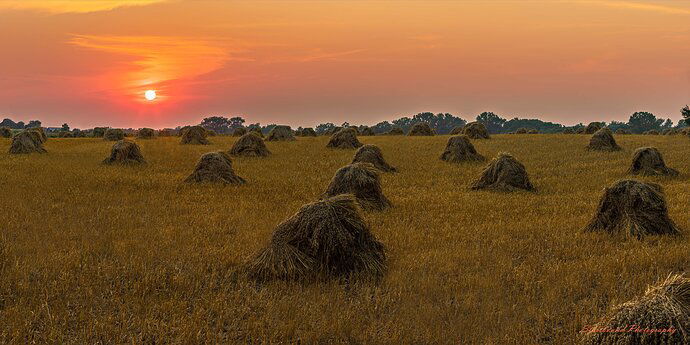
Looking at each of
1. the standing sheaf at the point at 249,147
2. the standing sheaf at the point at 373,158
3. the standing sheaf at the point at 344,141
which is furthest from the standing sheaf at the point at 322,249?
the standing sheaf at the point at 344,141

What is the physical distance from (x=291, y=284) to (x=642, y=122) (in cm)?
13626

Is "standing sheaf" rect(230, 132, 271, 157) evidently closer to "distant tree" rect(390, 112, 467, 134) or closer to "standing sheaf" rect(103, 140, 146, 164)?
"standing sheaf" rect(103, 140, 146, 164)

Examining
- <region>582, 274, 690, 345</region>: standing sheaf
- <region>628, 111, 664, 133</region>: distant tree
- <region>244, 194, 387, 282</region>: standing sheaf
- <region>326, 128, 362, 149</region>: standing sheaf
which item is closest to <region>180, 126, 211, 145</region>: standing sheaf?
<region>326, 128, 362, 149</region>: standing sheaf

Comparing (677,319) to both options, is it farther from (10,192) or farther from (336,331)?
(10,192)

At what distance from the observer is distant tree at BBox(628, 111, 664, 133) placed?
116 metres

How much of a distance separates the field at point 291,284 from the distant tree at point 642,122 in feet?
392

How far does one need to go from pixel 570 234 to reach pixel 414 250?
3869mm

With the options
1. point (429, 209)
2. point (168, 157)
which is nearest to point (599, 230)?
point (429, 209)

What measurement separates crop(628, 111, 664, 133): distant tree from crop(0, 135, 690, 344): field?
120 metres

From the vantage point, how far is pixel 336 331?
5.83m

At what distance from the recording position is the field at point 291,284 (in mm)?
5883

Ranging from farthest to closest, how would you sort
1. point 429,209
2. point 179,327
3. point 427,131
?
A: point 427,131, point 429,209, point 179,327

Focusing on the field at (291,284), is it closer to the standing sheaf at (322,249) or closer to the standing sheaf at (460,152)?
the standing sheaf at (322,249)

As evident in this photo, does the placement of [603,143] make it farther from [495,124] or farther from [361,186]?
[495,124]
